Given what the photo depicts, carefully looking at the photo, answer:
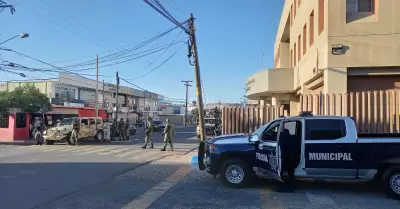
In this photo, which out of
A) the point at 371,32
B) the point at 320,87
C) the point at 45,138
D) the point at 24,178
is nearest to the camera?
the point at 24,178

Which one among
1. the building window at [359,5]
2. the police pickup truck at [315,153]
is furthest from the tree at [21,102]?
the police pickup truck at [315,153]

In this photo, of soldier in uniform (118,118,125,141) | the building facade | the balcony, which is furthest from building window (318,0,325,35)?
the building facade

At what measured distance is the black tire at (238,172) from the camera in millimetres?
9781

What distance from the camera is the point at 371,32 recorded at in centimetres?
1381

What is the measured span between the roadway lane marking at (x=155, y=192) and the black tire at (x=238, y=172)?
144cm

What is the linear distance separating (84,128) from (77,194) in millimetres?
18728

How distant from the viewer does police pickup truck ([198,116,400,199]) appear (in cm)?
878

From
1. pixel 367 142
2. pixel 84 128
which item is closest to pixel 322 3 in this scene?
pixel 367 142

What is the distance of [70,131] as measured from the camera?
83.6 feet

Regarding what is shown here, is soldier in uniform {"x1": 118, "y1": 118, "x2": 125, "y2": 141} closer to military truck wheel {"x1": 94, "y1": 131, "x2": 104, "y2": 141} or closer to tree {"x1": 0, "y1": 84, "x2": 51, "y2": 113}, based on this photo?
military truck wheel {"x1": 94, "y1": 131, "x2": 104, "y2": 141}

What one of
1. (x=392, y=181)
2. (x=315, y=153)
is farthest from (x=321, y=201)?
(x=392, y=181)

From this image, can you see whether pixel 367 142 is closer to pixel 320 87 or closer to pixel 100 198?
pixel 100 198

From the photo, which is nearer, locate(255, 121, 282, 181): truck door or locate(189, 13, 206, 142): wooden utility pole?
locate(255, 121, 282, 181): truck door

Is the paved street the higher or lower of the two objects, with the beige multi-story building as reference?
lower
